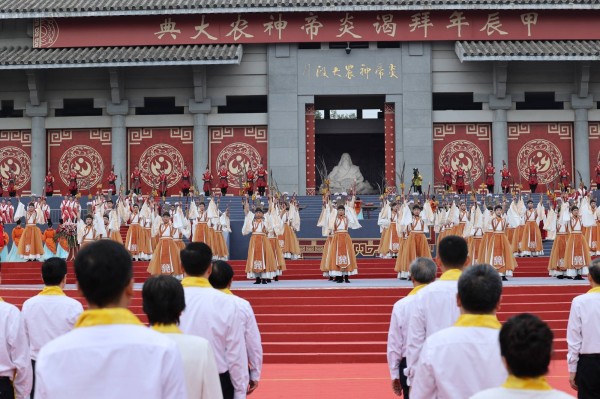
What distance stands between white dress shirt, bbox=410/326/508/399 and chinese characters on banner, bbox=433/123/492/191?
66.6 ft

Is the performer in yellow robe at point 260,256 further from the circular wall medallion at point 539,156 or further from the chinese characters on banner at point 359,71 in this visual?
the circular wall medallion at point 539,156

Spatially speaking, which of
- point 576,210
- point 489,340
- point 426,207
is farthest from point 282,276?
point 489,340

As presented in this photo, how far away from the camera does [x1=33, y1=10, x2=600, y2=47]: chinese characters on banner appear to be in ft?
74.6

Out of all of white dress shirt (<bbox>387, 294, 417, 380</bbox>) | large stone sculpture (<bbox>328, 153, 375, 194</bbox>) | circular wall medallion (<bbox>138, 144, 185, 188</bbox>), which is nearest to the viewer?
white dress shirt (<bbox>387, 294, 417, 380</bbox>)

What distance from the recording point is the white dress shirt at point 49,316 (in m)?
4.99

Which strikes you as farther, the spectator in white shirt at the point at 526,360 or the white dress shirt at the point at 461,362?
the white dress shirt at the point at 461,362

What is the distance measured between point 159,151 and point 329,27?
5770 millimetres

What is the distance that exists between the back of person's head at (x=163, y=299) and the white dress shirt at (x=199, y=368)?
0.09 meters

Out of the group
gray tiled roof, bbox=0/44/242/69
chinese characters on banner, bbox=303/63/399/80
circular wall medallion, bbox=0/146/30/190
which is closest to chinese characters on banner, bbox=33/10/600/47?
gray tiled roof, bbox=0/44/242/69

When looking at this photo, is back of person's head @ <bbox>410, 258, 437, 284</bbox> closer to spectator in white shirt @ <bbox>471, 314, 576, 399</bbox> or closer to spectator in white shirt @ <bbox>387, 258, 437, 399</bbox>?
spectator in white shirt @ <bbox>387, 258, 437, 399</bbox>

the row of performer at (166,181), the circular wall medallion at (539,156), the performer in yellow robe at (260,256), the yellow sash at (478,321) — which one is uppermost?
the circular wall medallion at (539,156)

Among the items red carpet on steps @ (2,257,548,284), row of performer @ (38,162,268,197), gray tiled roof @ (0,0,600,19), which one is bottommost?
red carpet on steps @ (2,257,548,284)

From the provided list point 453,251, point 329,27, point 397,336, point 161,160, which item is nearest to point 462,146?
point 329,27

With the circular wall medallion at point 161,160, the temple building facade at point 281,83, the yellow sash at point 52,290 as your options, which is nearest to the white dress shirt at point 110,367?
the yellow sash at point 52,290
